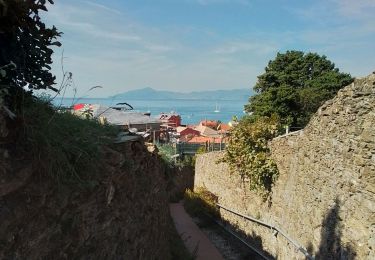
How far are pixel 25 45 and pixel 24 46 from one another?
10 millimetres

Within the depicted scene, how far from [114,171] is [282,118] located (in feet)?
61.5

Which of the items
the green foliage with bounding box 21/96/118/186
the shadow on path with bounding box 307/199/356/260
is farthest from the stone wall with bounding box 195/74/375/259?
the green foliage with bounding box 21/96/118/186

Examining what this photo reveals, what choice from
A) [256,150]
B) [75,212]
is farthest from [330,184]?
[75,212]

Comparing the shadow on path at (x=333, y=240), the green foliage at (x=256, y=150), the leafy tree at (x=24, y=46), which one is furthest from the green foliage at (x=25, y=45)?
the green foliage at (x=256, y=150)

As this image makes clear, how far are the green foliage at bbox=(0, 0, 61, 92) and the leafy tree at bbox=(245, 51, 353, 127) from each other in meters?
19.6

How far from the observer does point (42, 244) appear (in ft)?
10.6

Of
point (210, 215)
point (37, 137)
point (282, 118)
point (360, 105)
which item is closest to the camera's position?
point (37, 137)

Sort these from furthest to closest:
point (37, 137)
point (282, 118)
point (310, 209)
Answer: point (282, 118)
point (310, 209)
point (37, 137)

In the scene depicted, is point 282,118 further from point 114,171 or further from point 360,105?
point 114,171

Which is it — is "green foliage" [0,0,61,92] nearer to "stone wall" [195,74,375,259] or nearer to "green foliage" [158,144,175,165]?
"stone wall" [195,74,375,259]

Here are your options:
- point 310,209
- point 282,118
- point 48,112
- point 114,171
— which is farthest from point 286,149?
point 282,118

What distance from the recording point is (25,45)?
3.32 metres

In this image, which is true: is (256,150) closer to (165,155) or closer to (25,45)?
(165,155)

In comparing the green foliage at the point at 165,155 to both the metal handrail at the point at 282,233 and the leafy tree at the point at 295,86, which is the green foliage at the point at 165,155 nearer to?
the metal handrail at the point at 282,233
